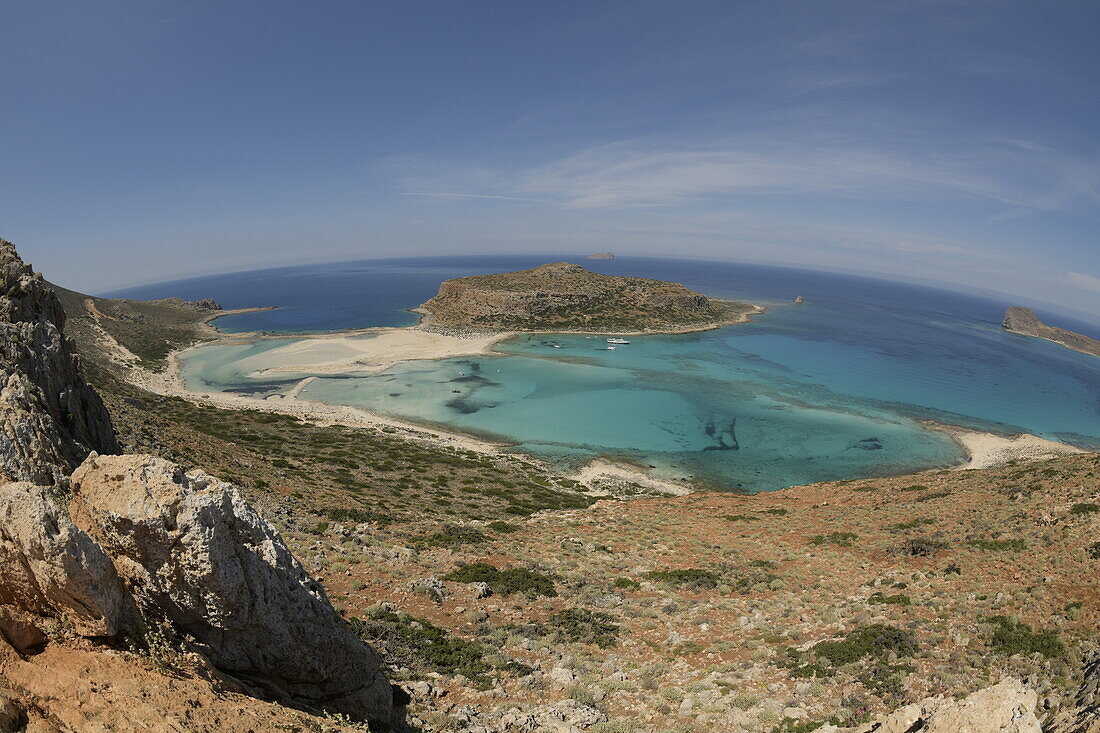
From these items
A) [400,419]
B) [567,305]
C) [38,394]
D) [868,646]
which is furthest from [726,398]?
[38,394]

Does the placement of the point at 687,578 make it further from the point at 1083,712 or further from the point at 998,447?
the point at 998,447

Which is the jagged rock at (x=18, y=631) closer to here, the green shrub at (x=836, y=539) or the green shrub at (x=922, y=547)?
the green shrub at (x=922, y=547)

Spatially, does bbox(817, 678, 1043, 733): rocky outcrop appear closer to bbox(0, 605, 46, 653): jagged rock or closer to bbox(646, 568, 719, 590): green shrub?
bbox(646, 568, 719, 590): green shrub

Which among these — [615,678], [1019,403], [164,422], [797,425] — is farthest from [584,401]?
[1019,403]

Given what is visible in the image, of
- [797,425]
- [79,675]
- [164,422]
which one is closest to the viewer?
[79,675]

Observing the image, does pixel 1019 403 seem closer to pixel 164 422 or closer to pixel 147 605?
pixel 147 605

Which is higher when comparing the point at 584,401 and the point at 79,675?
the point at 79,675
